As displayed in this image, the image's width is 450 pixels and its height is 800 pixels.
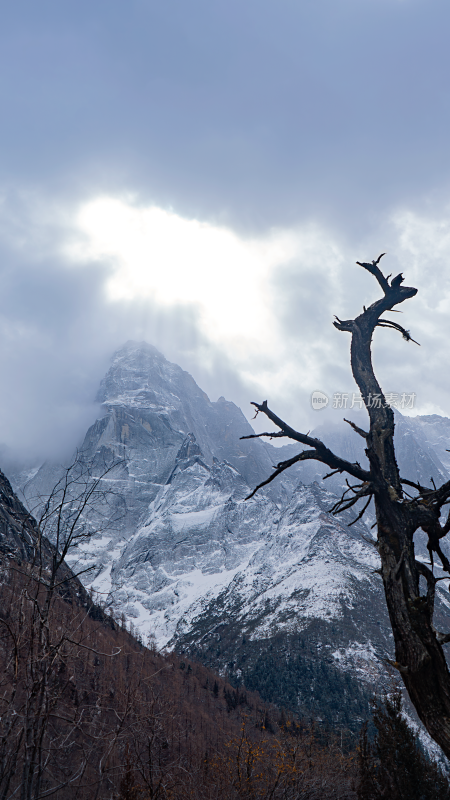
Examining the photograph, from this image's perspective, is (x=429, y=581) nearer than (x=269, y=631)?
Yes

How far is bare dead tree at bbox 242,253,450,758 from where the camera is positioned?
13.8 ft

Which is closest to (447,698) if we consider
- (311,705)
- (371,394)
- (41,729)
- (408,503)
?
(408,503)

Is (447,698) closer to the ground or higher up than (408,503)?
closer to the ground

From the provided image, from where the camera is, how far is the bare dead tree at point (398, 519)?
165 inches

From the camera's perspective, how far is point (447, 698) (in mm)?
4039

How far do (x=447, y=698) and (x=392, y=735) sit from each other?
2975 cm

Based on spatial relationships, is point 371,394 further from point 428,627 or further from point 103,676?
point 103,676

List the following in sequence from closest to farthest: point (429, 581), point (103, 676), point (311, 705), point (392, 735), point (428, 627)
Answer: point (428, 627) < point (429, 581) < point (392, 735) < point (103, 676) < point (311, 705)

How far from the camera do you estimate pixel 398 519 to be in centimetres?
491

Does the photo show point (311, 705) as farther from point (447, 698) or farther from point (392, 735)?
point (447, 698)

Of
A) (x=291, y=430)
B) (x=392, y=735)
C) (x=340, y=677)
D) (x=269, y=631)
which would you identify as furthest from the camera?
(x=269, y=631)

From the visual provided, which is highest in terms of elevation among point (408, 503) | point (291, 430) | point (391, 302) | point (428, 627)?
point (391, 302)

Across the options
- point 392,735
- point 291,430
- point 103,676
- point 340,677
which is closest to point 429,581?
point 291,430

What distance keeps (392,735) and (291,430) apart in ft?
100
